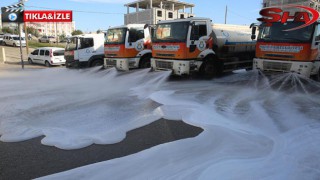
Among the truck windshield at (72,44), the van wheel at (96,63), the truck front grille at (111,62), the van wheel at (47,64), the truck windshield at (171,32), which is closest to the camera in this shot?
the truck windshield at (171,32)

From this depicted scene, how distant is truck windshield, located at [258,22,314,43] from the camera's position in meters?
9.88

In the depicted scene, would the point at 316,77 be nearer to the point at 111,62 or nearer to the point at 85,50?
the point at 111,62

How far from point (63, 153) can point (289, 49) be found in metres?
8.43

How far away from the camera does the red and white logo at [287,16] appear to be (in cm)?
1002

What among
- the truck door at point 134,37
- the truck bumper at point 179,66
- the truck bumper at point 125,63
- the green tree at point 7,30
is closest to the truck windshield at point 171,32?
the truck bumper at point 179,66

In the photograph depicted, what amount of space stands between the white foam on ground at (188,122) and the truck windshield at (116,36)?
158 inches

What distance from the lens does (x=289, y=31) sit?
1023 cm

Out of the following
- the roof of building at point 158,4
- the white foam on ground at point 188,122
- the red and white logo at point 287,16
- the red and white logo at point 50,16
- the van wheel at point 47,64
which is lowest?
the white foam on ground at point 188,122

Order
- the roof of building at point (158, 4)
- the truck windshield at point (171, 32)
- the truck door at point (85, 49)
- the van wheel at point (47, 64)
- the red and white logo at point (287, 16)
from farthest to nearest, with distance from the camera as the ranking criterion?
the roof of building at point (158, 4) → the van wheel at point (47, 64) → the truck door at point (85, 49) → the truck windshield at point (171, 32) → the red and white logo at point (287, 16)

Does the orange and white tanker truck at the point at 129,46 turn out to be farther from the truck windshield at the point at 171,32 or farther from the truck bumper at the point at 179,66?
the truck bumper at the point at 179,66

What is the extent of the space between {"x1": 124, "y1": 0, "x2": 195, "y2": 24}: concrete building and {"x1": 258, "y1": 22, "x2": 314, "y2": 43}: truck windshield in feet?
134

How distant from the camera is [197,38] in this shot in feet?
37.1

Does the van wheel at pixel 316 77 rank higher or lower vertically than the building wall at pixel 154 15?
lower

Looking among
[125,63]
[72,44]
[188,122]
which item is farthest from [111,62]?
[188,122]
